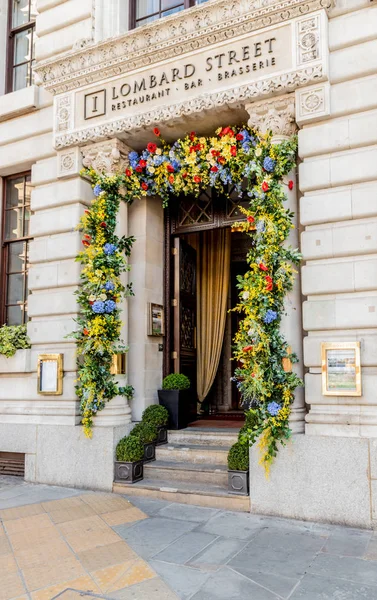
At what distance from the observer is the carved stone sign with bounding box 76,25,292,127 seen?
7418 mm

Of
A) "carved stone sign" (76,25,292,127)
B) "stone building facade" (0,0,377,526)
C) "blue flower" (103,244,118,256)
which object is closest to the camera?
"stone building facade" (0,0,377,526)

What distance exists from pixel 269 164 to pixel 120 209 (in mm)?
3014

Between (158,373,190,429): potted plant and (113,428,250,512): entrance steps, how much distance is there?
0.79 feet

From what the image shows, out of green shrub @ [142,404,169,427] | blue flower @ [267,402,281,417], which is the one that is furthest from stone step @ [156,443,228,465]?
blue flower @ [267,402,281,417]

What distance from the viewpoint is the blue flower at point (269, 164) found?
7.14 meters

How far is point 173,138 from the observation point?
345 inches

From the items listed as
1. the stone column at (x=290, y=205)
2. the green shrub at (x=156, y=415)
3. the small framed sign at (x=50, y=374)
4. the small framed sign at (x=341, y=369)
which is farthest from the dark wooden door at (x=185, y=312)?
the small framed sign at (x=341, y=369)

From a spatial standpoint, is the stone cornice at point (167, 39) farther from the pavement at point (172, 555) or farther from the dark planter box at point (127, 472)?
the pavement at point (172, 555)

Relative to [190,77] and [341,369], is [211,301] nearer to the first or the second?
[190,77]

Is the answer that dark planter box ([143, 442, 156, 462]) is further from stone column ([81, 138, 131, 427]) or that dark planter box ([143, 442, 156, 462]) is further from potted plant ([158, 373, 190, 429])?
potted plant ([158, 373, 190, 429])

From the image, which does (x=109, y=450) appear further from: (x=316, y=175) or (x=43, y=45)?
(x=43, y=45)

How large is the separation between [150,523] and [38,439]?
317 cm

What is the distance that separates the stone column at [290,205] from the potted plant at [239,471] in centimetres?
79

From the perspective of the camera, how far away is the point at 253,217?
727cm
